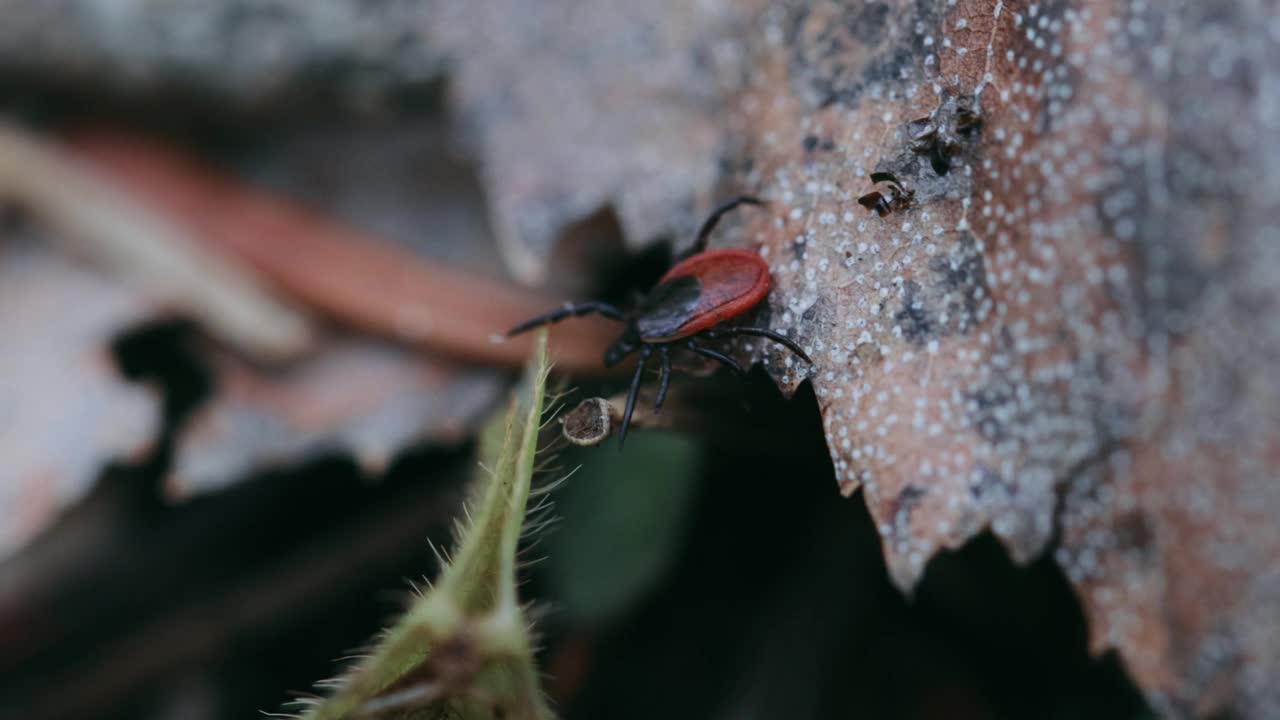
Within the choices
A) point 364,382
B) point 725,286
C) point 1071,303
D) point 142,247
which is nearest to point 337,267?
point 364,382

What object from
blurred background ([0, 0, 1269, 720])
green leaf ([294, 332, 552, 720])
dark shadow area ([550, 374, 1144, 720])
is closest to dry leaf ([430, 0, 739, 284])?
blurred background ([0, 0, 1269, 720])

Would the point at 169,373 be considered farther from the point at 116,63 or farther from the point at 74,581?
the point at 116,63

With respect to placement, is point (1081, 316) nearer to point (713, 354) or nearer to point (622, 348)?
point (713, 354)

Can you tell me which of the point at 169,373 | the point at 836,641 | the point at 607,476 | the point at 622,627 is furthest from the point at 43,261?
the point at 836,641

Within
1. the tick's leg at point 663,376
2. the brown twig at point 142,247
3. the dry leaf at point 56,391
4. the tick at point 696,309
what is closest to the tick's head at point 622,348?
the tick at point 696,309

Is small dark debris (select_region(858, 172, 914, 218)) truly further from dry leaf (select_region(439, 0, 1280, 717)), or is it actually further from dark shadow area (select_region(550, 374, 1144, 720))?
A: dark shadow area (select_region(550, 374, 1144, 720))

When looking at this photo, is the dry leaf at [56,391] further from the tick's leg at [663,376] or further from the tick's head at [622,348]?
the tick's leg at [663,376]
